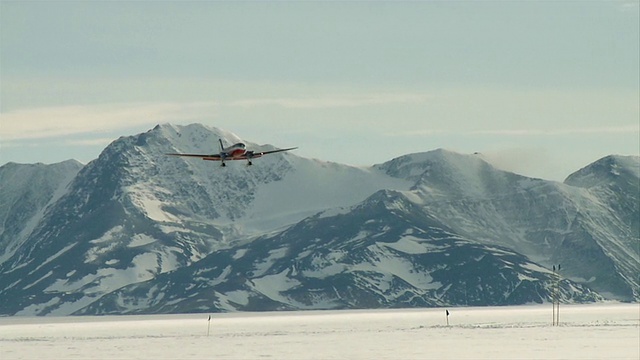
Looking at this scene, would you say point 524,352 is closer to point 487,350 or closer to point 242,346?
point 487,350

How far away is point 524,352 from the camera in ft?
559

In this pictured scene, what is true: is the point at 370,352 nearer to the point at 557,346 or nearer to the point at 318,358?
the point at 318,358

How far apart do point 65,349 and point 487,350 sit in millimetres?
63603

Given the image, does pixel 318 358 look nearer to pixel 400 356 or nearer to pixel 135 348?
pixel 400 356

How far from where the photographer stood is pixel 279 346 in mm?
197875

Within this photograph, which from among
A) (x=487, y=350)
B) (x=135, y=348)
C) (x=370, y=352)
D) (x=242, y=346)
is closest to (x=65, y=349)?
(x=135, y=348)

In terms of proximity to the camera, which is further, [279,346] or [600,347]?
[279,346]

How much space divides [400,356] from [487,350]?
16471 millimetres

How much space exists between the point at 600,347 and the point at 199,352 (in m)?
54.2

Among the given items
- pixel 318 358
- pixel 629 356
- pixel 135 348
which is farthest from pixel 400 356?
pixel 135 348

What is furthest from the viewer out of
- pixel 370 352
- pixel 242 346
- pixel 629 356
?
pixel 242 346

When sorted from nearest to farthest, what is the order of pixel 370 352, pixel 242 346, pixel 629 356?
pixel 629 356 → pixel 370 352 → pixel 242 346

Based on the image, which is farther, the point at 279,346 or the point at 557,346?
the point at 279,346

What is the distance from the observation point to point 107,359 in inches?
6673
